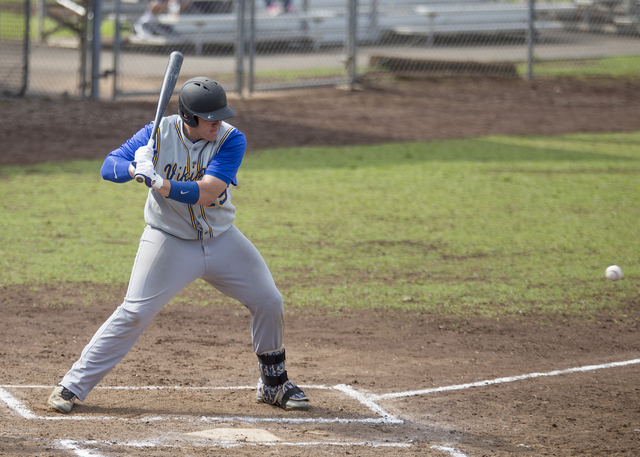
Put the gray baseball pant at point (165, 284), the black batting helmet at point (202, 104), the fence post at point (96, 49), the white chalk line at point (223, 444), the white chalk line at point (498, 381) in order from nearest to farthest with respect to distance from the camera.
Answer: the white chalk line at point (223, 444) → the black batting helmet at point (202, 104) → the gray baseball pant at point (165, 284) → the white chalk line at point (498, 381) → the fence post at point (96, 49)

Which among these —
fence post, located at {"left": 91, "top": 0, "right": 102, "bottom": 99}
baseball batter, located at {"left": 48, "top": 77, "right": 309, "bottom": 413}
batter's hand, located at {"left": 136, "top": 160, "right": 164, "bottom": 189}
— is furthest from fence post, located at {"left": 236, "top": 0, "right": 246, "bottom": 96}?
batter's hand, located at {"left": 136, "top": 160, "right": 164, "bottom": 189}

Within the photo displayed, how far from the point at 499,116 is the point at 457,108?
0.98m

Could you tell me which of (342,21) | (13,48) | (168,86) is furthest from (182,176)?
(342,21)

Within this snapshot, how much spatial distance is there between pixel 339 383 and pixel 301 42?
13814 mm

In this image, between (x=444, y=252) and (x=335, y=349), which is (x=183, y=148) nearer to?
(x=335, y=349)

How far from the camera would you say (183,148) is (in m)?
4.14

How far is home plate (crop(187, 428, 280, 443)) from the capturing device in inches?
154

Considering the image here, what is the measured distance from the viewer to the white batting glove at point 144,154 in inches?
151

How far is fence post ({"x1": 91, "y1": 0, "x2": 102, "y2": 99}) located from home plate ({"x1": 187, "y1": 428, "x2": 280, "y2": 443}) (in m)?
10.7

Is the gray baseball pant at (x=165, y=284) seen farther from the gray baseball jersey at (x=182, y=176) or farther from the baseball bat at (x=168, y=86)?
the baseball bat at (x=168, y=86)

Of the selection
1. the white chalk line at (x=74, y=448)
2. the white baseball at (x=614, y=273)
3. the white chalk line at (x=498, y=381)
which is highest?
the white baseball at (x=614, y=273)

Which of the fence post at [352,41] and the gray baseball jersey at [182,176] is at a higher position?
the fence post at [352,41]

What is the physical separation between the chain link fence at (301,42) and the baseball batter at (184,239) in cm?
965

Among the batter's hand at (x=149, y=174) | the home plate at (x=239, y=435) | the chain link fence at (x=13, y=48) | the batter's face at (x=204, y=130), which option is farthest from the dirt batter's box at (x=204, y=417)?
the chain link fence at (x=13, y=48)
